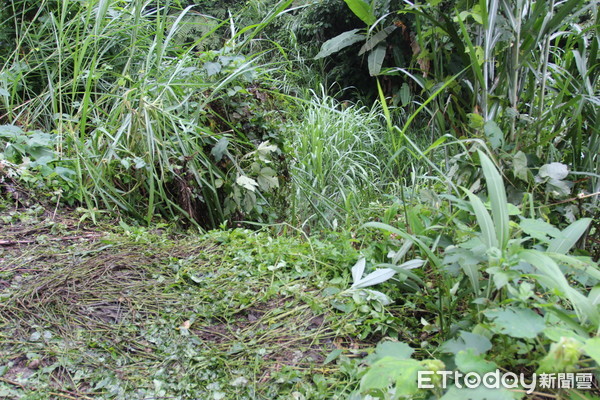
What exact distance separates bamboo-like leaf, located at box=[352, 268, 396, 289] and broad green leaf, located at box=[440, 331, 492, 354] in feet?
1.58

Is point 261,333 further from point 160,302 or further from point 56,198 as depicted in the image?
Result: point 56,198

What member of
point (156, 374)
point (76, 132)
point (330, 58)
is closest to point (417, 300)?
point (156, 374)

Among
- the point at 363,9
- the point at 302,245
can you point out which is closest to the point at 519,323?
the point at 302,245

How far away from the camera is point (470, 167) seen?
5.42ft

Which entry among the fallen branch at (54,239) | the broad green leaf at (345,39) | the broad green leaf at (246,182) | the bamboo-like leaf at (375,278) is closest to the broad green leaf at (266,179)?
the broad green leaf at (246,182)

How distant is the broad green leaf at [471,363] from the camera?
876 millimetres

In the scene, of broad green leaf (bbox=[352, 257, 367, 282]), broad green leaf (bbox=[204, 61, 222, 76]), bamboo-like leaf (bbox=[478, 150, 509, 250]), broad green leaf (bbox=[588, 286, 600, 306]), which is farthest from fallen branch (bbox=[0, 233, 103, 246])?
broad green leaf (bbox=[588, 286, 600, 306])

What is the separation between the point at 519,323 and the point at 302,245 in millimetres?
1051

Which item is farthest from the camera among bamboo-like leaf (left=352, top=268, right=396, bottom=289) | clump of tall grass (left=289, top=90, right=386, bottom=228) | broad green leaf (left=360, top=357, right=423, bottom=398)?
clump of tall grass (left=289, top=90, right=386, bottom=228)

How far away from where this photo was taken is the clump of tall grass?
2.86 meters

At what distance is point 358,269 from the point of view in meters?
1.58

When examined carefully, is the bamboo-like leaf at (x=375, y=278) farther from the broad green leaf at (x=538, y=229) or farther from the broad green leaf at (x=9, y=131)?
the broad green leaf at (x=9, y=131)

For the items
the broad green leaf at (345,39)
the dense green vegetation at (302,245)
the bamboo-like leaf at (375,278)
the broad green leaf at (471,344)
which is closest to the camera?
the broad green leaf at (471,344)

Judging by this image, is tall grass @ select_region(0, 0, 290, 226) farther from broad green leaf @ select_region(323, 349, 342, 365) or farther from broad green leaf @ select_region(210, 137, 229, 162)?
broad green leaf @ select_region(323, 349, 342, 365)
